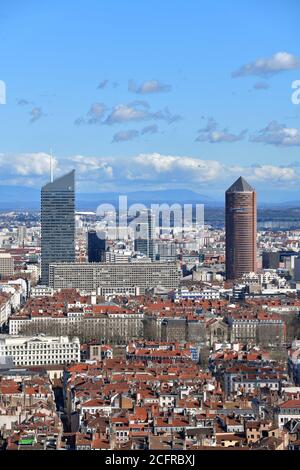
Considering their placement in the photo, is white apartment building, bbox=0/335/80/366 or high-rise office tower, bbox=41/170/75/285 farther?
high-rise office tower, bbox=41/170/75/285

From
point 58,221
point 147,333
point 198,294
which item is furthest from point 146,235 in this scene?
point 147,333

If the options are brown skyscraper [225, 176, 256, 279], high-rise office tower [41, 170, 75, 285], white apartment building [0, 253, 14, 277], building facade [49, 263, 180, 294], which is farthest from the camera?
white apartment building [0, 253, 14, 277]

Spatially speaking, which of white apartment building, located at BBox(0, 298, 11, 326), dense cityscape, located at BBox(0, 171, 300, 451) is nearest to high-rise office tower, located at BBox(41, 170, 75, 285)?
dense cityscape, located at BBox(0, 171, 300, 451)

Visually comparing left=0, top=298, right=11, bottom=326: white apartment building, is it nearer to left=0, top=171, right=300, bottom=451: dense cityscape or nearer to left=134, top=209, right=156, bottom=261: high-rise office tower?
left=0, top=171, right=300, bottom=451: dense cityscape

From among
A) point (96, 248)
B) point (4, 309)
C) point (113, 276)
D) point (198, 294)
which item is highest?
point (96, 248)

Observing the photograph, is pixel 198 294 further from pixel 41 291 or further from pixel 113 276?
pixel 113 276

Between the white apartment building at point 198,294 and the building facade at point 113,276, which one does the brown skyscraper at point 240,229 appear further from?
the white apartment building at point 198,294
